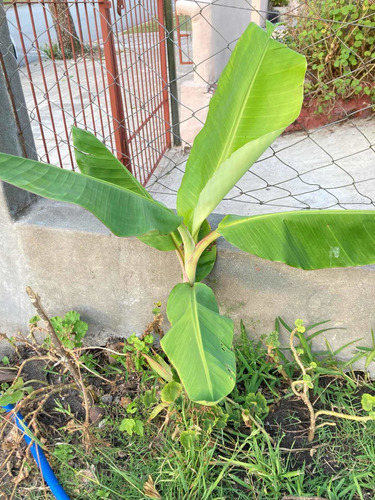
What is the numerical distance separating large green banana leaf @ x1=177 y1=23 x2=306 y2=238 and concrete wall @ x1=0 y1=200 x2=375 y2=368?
1.37 ft

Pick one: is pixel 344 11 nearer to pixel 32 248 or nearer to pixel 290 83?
pixel 290 83

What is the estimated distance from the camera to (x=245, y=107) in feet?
4.93

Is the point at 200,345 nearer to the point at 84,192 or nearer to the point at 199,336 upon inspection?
A: the point at 199,336

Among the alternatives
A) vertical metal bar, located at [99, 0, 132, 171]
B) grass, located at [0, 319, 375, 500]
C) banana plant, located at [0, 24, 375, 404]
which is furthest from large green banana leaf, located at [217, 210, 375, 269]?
vertical metal bar, located at [99, 0, 132, 171]

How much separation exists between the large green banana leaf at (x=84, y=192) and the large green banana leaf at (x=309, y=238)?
34cm

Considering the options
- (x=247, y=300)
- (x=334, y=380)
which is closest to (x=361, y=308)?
(x=334, y=380)

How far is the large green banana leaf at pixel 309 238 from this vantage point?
1.44 m

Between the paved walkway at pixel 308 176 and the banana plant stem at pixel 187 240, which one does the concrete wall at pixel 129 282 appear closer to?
the banana plant stem at pixel 187 240

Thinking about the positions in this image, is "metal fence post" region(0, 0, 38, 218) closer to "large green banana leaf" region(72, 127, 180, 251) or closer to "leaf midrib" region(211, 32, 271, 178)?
"large green banana leaf" region(72, 127, 180, 251)

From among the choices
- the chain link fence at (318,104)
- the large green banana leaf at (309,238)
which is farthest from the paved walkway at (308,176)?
the large green banana leaf at (309,238)

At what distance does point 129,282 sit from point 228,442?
0.82 metres

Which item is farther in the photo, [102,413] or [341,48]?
[341,48]

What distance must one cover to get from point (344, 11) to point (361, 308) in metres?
3.06

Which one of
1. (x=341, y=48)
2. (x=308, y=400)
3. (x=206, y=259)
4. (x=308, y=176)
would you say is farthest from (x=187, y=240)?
(x=341, y=48)
